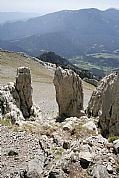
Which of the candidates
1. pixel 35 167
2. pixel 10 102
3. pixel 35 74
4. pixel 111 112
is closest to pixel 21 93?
pixel 10 102

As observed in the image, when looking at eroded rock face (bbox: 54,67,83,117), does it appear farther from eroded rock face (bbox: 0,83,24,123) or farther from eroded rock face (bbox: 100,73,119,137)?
eroded rock face (bbox: 100,73,119,137)

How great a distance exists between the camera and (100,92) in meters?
40.5

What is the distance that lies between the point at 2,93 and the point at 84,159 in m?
23.2

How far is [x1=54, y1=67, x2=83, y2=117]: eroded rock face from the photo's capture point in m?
44.0

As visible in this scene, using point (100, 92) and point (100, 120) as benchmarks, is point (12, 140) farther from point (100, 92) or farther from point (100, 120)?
point (100, 92)

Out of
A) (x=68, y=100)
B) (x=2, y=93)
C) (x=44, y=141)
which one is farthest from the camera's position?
(x=68, y=100)

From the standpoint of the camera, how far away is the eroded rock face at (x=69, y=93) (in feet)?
144

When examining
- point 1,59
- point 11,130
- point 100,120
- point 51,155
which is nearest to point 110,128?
point 100,120

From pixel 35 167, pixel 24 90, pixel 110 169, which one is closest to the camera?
pixel 110 169

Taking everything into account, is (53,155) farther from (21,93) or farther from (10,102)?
(21,93)

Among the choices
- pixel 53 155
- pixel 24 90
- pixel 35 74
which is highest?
pixel 53 155

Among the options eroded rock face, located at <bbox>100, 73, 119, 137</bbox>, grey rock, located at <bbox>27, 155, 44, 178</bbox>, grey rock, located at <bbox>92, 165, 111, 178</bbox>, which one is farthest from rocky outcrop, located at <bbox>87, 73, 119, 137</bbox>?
grey rock, located at <bbox>92, 165, 111, 178</bbox>

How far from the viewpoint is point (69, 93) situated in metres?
44.0

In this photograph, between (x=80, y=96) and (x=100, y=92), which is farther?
(x=80, y=96)
